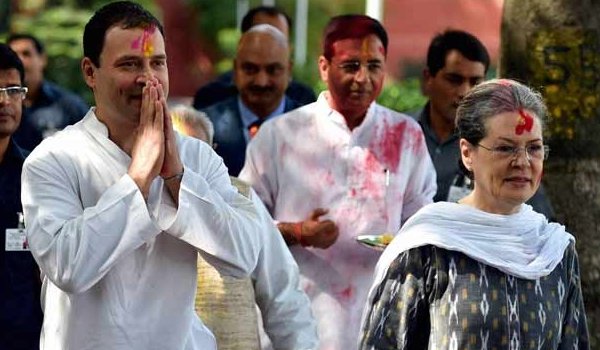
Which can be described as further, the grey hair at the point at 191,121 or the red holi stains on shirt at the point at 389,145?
the red holi stains on shirt at the point at 389,145

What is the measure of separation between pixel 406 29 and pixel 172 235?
2606 cm

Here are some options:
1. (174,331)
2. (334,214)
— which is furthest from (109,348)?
(334,214)

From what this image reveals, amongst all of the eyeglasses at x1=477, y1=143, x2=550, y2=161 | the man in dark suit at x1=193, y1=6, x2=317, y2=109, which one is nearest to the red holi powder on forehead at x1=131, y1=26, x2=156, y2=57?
the eyeglasses at x1=477, y1=143, x2=550, y2=161

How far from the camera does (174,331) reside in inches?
206

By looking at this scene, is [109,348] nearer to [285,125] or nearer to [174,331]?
[174,331]

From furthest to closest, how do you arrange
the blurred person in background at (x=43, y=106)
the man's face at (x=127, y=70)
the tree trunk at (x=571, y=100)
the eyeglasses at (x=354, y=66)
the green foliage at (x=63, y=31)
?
the green foliage at (x=63, y=31) → the blurred person in background at (x=43, y=106) → the tree trunk at (x=571, y=100) → the eyeglasses at (x=354, y=66) → the man's face at (x=127, y=70)

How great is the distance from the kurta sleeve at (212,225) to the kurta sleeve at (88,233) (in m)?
0.09

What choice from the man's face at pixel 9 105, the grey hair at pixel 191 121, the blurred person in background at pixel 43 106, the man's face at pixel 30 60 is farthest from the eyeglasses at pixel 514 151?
the man's face at pixel 30 60

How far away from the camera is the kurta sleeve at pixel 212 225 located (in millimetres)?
5102

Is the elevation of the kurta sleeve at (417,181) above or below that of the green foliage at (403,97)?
above

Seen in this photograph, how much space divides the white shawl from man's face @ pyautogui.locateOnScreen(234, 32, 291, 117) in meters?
3.56

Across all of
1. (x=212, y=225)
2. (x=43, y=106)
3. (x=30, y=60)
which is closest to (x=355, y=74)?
(x=212, y=225)

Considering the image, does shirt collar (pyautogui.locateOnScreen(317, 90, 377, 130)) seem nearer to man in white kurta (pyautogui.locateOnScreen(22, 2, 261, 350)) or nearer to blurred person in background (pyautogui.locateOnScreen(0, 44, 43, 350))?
blurred person in background (pyautogui.locateOnScreen(0, 44, 43, 350))

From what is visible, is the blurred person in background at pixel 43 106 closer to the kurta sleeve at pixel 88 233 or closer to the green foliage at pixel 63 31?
the kurta sleeve at pixel 88 233
